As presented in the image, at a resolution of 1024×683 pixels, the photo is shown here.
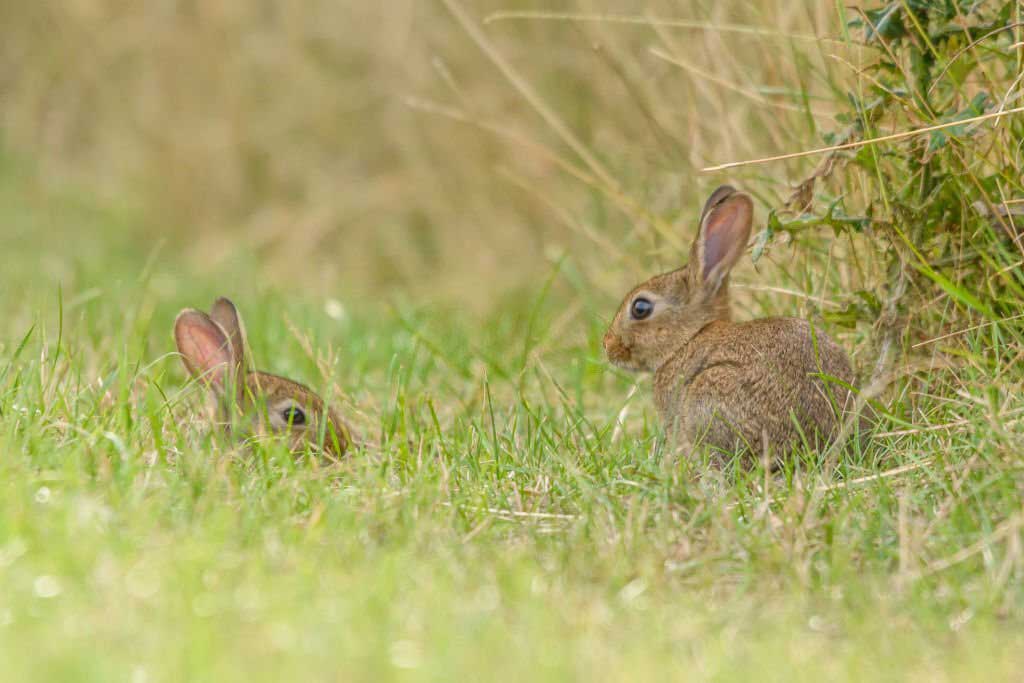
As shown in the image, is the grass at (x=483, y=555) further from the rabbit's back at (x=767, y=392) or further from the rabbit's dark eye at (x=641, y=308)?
the rabbit's dark eye at (x=641, y=308)

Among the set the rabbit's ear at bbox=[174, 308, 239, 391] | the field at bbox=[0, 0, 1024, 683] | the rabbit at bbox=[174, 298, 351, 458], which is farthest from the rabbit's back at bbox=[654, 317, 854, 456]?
the rabbit's ear at bbox=[174, 308, 239, 391]

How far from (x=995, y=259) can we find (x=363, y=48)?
26.4 ft

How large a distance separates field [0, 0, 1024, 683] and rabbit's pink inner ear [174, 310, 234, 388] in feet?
0.46

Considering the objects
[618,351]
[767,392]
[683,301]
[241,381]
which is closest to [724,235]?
[683,301]

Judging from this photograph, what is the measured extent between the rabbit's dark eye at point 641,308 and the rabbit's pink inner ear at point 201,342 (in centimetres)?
136

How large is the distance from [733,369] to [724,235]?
631 mm

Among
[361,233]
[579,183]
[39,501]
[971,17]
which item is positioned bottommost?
[361,233]

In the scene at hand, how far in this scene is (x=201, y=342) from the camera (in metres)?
5.02

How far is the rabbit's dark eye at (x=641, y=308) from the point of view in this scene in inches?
193

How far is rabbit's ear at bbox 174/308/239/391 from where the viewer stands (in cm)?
495

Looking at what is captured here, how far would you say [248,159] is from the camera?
12273 millimetres

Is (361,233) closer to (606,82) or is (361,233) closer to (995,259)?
(606,82)

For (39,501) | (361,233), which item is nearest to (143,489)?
(39,501)

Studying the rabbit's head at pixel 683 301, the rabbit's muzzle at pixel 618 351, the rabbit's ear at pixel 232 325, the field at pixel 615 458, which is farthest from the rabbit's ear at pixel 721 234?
the rabbit's ear at pixel 232 325
